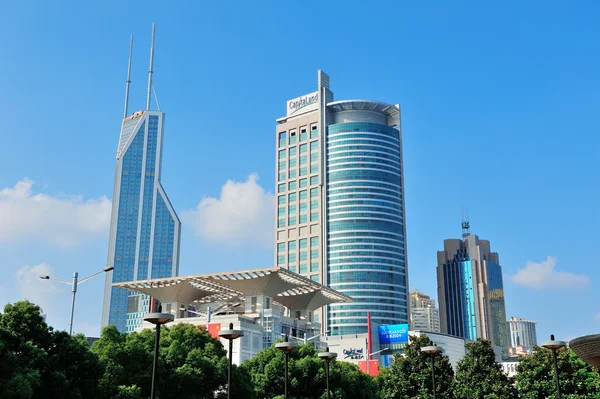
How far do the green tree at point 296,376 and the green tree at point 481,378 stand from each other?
9390 mm

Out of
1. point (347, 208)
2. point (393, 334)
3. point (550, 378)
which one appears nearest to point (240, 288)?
point (550, 378)

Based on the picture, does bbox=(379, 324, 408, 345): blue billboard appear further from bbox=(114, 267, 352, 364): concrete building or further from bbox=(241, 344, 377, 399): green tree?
bbox=(241, 344, 377, 399): green tree

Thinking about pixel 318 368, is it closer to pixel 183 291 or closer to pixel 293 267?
pixel 183 291

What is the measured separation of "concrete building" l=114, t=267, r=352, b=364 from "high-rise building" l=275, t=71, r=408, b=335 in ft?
209

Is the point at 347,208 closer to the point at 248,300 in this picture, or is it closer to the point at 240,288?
the point at 248,300

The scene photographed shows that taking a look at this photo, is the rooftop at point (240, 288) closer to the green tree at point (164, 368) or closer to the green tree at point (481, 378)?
the green tree at point (164, 368)

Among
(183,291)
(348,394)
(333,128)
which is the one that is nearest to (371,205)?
(333,128)

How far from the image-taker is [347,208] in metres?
166

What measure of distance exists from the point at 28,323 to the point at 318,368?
23988mm

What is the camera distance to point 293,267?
17388 centimetres

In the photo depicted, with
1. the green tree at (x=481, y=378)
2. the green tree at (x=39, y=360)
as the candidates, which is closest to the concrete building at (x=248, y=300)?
the green tree at (x=481, y=378)

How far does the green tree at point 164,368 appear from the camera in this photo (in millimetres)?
36500

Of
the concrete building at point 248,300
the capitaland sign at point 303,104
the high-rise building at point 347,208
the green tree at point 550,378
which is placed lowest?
the green tree at point 550,378

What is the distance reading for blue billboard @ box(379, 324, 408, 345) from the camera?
144500mm
